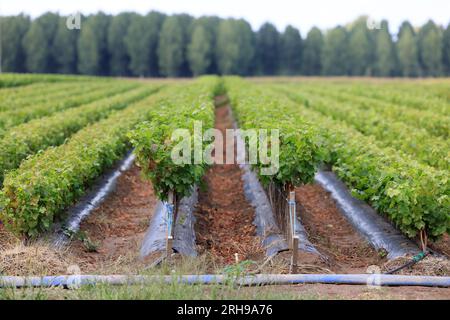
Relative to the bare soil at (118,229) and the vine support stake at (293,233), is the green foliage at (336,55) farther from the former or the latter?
the vine support stake at (293,233)

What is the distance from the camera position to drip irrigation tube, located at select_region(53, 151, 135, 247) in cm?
850

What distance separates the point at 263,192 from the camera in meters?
11.0

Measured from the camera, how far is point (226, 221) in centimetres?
1037

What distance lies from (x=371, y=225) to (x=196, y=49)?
73816 mm

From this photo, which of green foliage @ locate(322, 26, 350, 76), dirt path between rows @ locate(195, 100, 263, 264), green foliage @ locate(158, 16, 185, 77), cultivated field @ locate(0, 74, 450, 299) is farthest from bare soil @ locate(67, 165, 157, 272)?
green foliage @ locate(322, 26, 350, 76)

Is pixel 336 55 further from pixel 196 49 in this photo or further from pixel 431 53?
pixel 196 49


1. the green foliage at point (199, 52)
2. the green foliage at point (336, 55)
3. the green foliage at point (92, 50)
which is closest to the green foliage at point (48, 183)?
the green foliage at point (199, 52)

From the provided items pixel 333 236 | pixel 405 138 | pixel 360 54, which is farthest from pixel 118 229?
pixel 360 54

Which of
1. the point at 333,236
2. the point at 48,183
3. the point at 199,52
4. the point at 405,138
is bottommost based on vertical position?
the point at 333,236

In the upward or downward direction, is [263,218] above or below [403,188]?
below

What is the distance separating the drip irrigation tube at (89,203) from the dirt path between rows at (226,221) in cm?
176

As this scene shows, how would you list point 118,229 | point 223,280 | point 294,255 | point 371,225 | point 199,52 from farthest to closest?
point 199,52, point 118,229, point 371,225, point 294,255, point 223,280

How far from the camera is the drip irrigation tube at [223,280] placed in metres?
5.85
